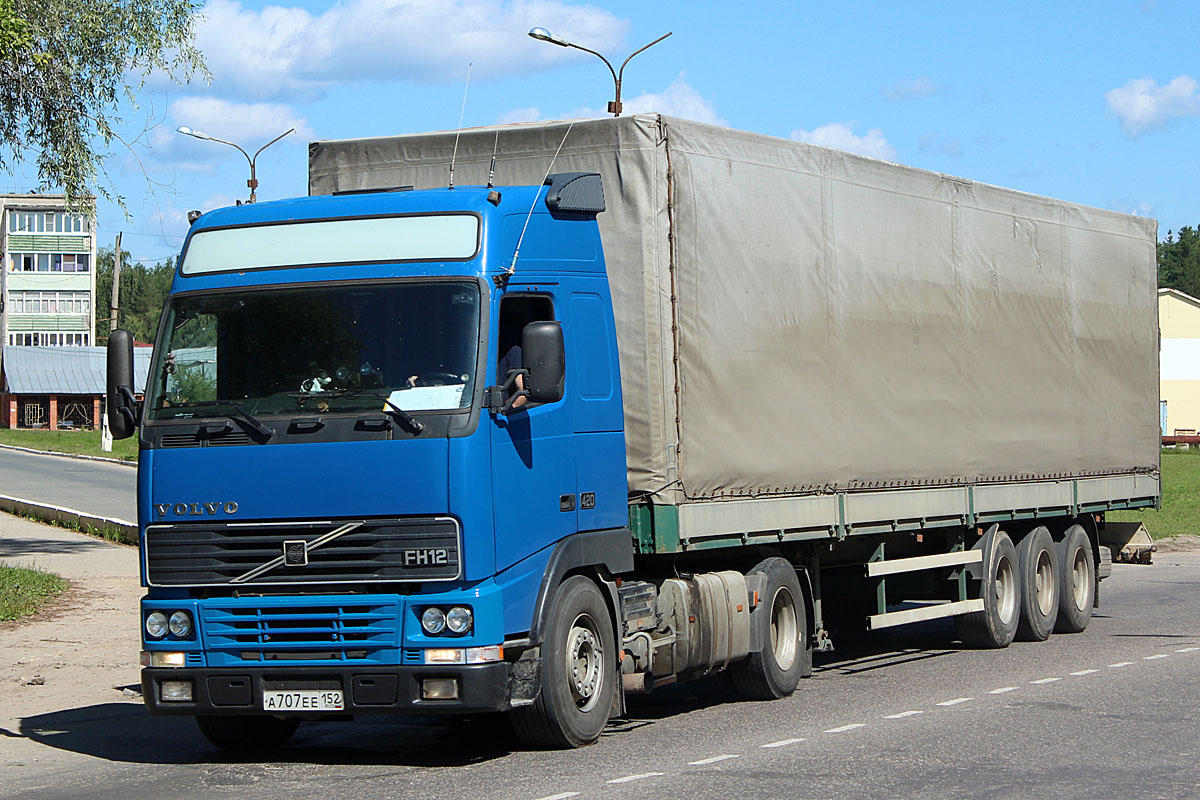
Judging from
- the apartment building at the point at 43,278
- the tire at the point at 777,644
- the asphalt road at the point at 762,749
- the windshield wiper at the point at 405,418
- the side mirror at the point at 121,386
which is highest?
the apartment building at the point at 43,278

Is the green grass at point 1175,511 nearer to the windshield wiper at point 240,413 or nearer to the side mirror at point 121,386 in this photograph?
the windshield wiper at point 240,413

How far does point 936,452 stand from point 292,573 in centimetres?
680

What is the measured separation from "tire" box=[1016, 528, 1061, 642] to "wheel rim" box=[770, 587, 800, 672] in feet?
13.6

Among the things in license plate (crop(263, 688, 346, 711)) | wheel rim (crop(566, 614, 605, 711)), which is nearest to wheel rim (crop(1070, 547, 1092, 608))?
wheel rim (crop(566, 614, 605, 711))

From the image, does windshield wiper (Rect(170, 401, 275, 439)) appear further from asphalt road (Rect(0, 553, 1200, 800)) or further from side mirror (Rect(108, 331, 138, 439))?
asphalt road (Rect(0, 553, 1200, 800))

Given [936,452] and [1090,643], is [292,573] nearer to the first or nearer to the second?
[936,452]

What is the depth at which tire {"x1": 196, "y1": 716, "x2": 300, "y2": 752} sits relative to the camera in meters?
9.87

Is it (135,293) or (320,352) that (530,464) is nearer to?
(320,352)

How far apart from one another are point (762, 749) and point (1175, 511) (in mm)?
29331

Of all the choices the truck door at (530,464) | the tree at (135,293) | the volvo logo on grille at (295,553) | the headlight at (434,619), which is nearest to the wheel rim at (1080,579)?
the truck door at (530,464)

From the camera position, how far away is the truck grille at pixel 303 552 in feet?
28.1

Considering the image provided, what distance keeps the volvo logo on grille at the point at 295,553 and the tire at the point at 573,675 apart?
1.39 metres

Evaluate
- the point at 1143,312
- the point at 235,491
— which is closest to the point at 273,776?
the point at 235,491

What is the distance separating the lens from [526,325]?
29.5 ft
